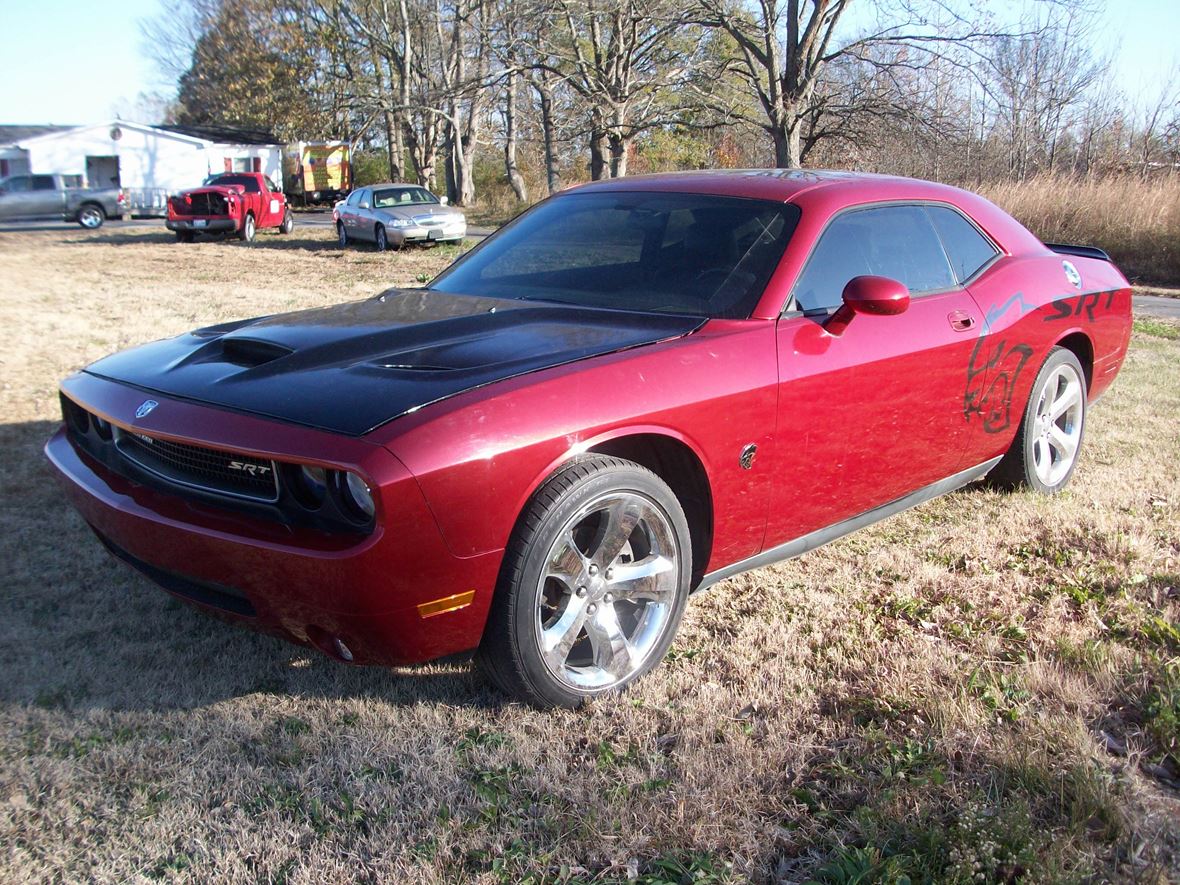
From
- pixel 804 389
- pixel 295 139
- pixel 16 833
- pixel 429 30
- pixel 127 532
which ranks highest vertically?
pixel 429 30

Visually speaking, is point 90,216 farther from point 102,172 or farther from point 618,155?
point 618,155

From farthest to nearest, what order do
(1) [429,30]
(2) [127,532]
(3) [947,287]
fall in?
1. (1) [429,30]
2. (3) [947,287]
3. (2) [127,532]

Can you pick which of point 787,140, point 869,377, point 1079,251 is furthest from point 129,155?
point 869,377

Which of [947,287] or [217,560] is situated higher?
[947,287]

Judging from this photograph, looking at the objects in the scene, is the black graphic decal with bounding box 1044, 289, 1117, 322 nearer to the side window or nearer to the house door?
the side window

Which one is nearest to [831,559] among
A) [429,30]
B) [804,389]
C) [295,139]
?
[804,389]

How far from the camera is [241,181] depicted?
25.9 m

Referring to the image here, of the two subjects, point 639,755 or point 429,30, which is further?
point 429,30

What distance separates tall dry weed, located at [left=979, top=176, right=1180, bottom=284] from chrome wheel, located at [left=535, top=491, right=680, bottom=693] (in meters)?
17.2

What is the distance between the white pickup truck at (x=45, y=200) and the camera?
31.2 metres

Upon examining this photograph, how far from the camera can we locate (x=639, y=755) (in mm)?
2596

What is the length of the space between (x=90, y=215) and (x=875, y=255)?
32488 mm

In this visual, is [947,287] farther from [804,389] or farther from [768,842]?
[768,842]

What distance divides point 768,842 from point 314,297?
35.7 feet
